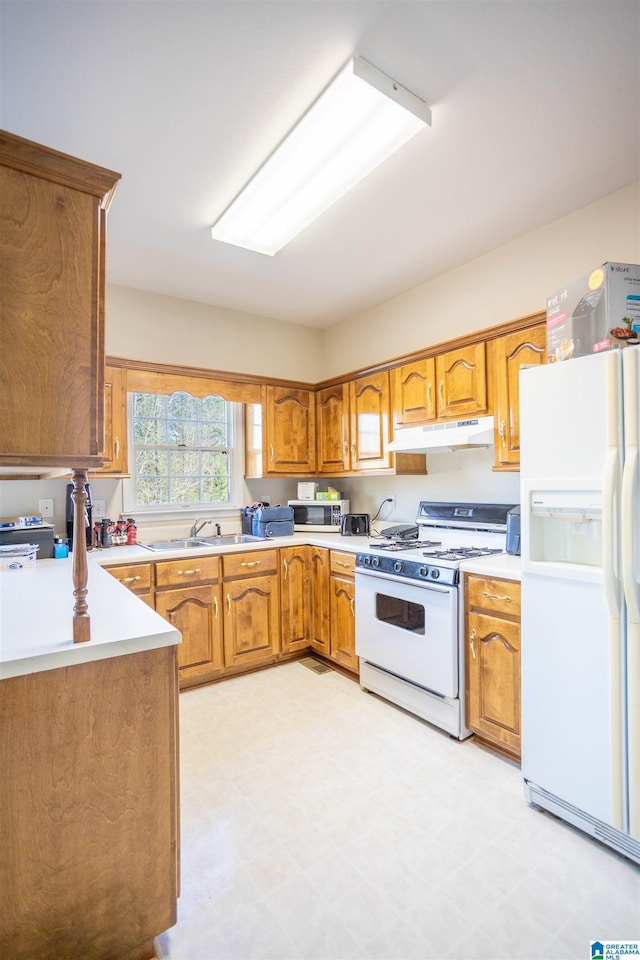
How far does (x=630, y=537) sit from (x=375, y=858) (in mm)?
1422

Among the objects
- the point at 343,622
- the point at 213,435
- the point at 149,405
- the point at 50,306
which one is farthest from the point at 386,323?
the point at 50,306

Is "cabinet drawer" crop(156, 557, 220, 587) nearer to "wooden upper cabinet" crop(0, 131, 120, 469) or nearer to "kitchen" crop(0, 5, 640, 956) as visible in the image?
"kitchen" crop(0, 5, 640, 956)

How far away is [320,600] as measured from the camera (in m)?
3.37

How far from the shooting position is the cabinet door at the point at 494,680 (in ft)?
6.89

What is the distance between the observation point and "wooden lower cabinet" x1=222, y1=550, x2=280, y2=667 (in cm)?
310

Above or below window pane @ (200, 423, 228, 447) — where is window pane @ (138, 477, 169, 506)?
below

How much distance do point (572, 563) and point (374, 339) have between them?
8.35 feet

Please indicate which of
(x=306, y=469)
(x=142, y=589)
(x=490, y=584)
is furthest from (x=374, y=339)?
(x=142, y=589)

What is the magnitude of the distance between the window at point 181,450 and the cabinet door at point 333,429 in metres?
0.75

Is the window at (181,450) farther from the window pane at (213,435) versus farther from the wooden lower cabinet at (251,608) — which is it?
the wooden lower cabinet at (251,608)

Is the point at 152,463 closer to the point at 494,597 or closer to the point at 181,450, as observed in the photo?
the point at 181,450

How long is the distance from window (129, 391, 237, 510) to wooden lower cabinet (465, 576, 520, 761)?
7.43 feet

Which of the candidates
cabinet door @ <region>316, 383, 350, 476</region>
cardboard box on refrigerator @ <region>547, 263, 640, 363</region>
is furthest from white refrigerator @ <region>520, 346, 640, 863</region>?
cabinet door @ <region>316, 383, 350, 476</region>

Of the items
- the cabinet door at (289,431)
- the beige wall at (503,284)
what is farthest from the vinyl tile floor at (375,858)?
the beige wall at (503,284)
